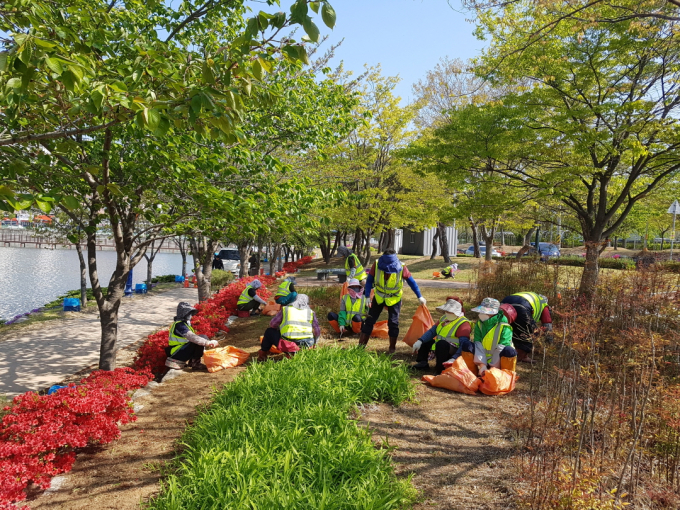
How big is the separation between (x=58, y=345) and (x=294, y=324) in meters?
6.35

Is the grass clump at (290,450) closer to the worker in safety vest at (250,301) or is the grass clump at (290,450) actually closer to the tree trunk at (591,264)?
the tree trunk at (591,264)

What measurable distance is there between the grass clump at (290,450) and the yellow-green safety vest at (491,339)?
1234 millimetres

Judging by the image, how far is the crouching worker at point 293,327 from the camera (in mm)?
6152

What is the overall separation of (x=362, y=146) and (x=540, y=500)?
583 inches

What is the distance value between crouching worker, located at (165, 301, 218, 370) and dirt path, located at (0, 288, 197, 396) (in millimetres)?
2241

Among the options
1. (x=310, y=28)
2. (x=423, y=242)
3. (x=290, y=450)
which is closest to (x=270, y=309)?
(x=290, y=450)

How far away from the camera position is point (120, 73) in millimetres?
3209

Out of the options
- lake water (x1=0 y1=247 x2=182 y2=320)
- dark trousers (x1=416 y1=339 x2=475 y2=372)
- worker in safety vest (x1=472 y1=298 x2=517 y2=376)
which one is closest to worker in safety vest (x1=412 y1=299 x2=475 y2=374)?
dark trousers (x1=416 y1=339 x2=475 y2=372)

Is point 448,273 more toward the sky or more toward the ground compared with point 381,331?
more toward the sky

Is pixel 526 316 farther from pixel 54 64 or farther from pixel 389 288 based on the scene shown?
pixel 54 64

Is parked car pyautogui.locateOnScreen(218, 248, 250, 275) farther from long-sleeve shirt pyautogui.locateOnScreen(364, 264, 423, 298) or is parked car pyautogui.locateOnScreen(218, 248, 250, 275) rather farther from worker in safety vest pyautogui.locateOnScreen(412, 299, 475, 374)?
worker in safety vest pyautogui.locateOnScreen(412, 299, 475, 374)

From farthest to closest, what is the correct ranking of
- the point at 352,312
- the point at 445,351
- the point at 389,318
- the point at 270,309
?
the point at 270,309 → the point at 352,312 → the point at 389,318 → the point at 445,351

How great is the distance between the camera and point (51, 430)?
3.53m

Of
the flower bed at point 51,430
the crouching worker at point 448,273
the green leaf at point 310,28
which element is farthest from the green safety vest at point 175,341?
the crouching worker at point 448,273
